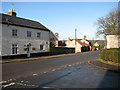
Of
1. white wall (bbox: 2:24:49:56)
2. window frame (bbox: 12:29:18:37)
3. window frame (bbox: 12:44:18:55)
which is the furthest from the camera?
window frame (bbox: 12:29:18:37)

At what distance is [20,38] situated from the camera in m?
21.7

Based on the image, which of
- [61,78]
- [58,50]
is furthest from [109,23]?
[61,78]

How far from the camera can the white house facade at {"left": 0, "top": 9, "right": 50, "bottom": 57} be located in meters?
19.2

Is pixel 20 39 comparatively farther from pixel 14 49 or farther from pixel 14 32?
pixel 14 49

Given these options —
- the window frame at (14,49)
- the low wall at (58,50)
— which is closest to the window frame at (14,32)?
the window frame at (14,49)

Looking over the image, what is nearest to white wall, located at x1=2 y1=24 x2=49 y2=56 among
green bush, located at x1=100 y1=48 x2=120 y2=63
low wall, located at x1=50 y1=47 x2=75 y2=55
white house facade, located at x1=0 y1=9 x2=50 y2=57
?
white house facade, located at x1=0 y1=9 x2=50 y2=57

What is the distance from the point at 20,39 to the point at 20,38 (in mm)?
178

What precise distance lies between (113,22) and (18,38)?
104 ft

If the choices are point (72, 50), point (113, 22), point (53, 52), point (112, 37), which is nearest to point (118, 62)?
point (112, 37)

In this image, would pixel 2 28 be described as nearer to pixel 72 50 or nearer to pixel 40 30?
pixel 40 30

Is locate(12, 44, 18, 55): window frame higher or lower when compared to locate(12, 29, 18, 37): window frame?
lower

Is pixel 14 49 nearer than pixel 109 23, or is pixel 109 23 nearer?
pixel 14 49

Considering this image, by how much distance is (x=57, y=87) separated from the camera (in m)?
6.29

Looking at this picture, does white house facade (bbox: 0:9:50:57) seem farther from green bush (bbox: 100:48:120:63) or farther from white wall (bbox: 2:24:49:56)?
green bush (bbox: 100:48:120:63)
